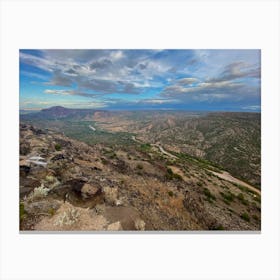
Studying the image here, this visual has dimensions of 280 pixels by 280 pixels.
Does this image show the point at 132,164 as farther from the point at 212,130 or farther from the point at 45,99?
the point at 212,130

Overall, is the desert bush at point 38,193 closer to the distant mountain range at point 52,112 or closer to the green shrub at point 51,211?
the green shrub at point 51,211

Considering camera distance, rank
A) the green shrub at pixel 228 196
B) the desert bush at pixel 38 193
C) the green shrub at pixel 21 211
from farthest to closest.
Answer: the green shrub at pixel 228 196
the desert bush at pixel 38 193
the green shrub at pixel 21 211

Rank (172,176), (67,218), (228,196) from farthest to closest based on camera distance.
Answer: (172,176) → (228,196) → (67,218)

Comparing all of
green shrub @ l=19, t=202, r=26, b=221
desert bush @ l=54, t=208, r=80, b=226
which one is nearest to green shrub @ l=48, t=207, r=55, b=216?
desert bush @ l=54, t=208, r=80, b=226

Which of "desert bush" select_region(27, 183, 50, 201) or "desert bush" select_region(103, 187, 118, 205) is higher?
"desert bush" select_region(27, 183, 50, 201)

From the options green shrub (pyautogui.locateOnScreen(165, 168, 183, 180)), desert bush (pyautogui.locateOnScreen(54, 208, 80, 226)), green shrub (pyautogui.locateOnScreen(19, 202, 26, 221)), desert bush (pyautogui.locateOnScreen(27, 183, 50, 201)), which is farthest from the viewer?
green shrub (pyautogui.locateOnScreen(165, 168, 183, 180))

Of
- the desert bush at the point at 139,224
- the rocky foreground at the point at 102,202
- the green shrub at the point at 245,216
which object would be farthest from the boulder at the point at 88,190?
the green shrub at the point at 245,216

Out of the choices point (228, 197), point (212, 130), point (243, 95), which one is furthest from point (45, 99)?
point (212, 130)

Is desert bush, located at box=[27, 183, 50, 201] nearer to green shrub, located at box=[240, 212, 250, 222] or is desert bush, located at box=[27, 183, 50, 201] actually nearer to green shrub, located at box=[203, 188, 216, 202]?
green shrub, located at box=[203, 188, 216, 202]

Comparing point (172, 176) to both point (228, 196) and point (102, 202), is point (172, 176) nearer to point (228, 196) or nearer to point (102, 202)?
point (228, 196)

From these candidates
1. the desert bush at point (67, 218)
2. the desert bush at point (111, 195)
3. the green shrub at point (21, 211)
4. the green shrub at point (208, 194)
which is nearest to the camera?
the desert bush at point (67, 218)

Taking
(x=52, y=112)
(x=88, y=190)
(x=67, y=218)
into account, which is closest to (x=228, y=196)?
(x=88, y=190)
